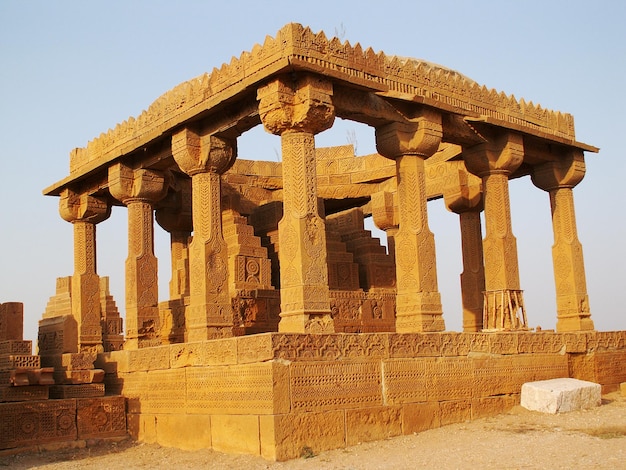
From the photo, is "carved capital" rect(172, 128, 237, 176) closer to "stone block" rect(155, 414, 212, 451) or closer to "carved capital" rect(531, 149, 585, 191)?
"stone block" rect(155, 414, 212, 451)

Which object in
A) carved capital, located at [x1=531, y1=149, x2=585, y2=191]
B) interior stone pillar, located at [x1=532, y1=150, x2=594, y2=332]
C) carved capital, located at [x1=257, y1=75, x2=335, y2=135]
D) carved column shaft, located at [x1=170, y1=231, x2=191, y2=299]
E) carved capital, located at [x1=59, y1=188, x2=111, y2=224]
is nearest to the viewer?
carved capital, located at [x1=257, y1=75, x2=335, y2=135]

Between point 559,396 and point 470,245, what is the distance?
5154mm

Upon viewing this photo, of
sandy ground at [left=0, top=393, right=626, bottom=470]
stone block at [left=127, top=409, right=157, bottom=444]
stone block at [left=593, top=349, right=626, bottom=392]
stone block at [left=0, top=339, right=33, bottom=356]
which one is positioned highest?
stone block at [left=0, top=339, right=33, bottom=356]

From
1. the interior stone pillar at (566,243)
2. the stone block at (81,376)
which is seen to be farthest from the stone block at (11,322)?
the interior stone pillar at (566,243)

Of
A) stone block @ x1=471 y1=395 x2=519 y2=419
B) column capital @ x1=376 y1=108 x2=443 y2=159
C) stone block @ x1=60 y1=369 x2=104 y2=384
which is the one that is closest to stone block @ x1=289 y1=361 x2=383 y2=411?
stone block @ x1=471 y1=395 x2=519 y2=419

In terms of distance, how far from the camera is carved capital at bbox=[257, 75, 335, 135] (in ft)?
33.9

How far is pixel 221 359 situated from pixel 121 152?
484 cm

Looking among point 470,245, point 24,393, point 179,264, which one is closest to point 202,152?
point 24,393

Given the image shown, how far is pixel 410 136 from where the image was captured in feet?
39.2

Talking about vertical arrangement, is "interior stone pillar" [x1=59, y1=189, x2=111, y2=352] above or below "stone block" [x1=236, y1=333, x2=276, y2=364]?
above

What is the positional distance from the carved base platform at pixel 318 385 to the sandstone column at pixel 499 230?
0.80m

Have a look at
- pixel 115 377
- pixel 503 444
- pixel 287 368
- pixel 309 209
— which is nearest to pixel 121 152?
pixel 115 377

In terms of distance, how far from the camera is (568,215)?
14633 millimetres

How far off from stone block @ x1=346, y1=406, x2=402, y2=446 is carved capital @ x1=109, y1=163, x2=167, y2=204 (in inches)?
233
